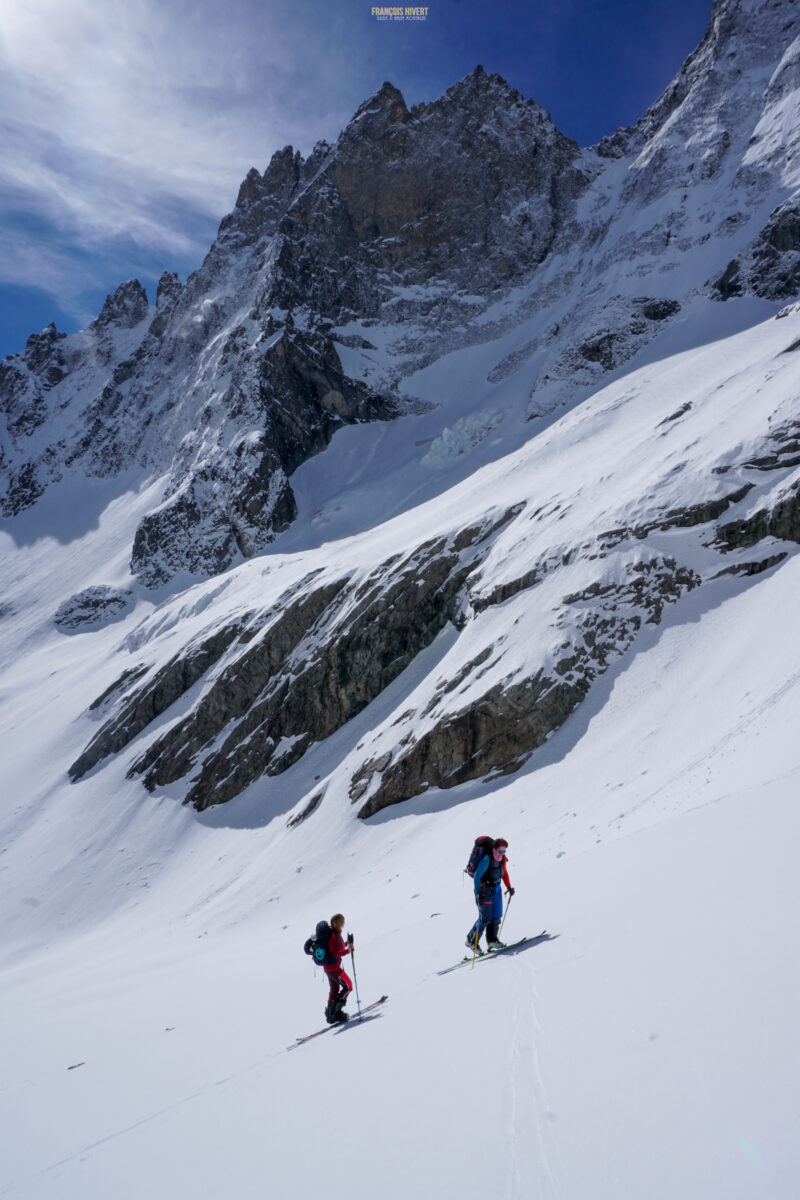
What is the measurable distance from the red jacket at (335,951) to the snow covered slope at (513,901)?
2.15 ft

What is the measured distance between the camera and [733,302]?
6041cm

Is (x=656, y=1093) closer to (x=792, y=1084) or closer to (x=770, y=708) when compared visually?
(x=792, y=1084)

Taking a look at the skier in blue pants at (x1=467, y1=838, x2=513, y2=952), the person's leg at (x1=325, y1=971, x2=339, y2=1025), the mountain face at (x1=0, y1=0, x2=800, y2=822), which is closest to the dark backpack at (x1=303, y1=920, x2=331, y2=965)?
the person's leg at (x1=325, y1=971, x2=339, y2=1025)

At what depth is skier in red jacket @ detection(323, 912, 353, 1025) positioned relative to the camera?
7.47 m

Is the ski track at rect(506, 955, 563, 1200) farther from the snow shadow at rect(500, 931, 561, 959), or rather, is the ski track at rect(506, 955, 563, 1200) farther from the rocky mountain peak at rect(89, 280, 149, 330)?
the rocky mountain peak at rect(89, 280, 149, 330)

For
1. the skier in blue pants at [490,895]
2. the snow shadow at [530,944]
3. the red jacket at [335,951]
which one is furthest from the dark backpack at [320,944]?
the snow shadow at [530,944]

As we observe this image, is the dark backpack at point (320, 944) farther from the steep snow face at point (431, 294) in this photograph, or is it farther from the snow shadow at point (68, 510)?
the snow shadow at point (68, 510)

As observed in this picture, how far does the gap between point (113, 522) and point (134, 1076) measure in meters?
102

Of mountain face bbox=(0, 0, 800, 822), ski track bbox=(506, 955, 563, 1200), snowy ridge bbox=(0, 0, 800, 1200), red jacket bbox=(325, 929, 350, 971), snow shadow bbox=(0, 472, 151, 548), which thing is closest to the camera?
ski track bbox=(506, 955, 563, 1200)

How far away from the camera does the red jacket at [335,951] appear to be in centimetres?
782

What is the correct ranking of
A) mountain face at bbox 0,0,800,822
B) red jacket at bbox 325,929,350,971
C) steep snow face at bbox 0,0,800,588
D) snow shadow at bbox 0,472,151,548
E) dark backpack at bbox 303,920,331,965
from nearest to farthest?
red jacket at bbox 325,929,350,971, dark backpack at bbox 303,920,331,965, mountain face at bbox 0,0,800,822, steep snow face at bbox 0,0,800,588, snow shadow at bbox 0,472,151,548

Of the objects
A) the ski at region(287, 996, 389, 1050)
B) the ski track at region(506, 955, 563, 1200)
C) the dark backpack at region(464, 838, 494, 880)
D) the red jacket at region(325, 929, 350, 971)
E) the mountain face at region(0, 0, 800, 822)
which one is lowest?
the ski at region(287, 996, 389, 1050)

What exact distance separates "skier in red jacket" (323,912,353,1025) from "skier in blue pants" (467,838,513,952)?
1.48m

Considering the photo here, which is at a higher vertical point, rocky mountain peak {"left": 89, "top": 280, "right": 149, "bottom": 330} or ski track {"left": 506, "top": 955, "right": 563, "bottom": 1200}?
rocky mountain peak {"left": 89, "top": 280, "right": 149, "bottom": 330}
